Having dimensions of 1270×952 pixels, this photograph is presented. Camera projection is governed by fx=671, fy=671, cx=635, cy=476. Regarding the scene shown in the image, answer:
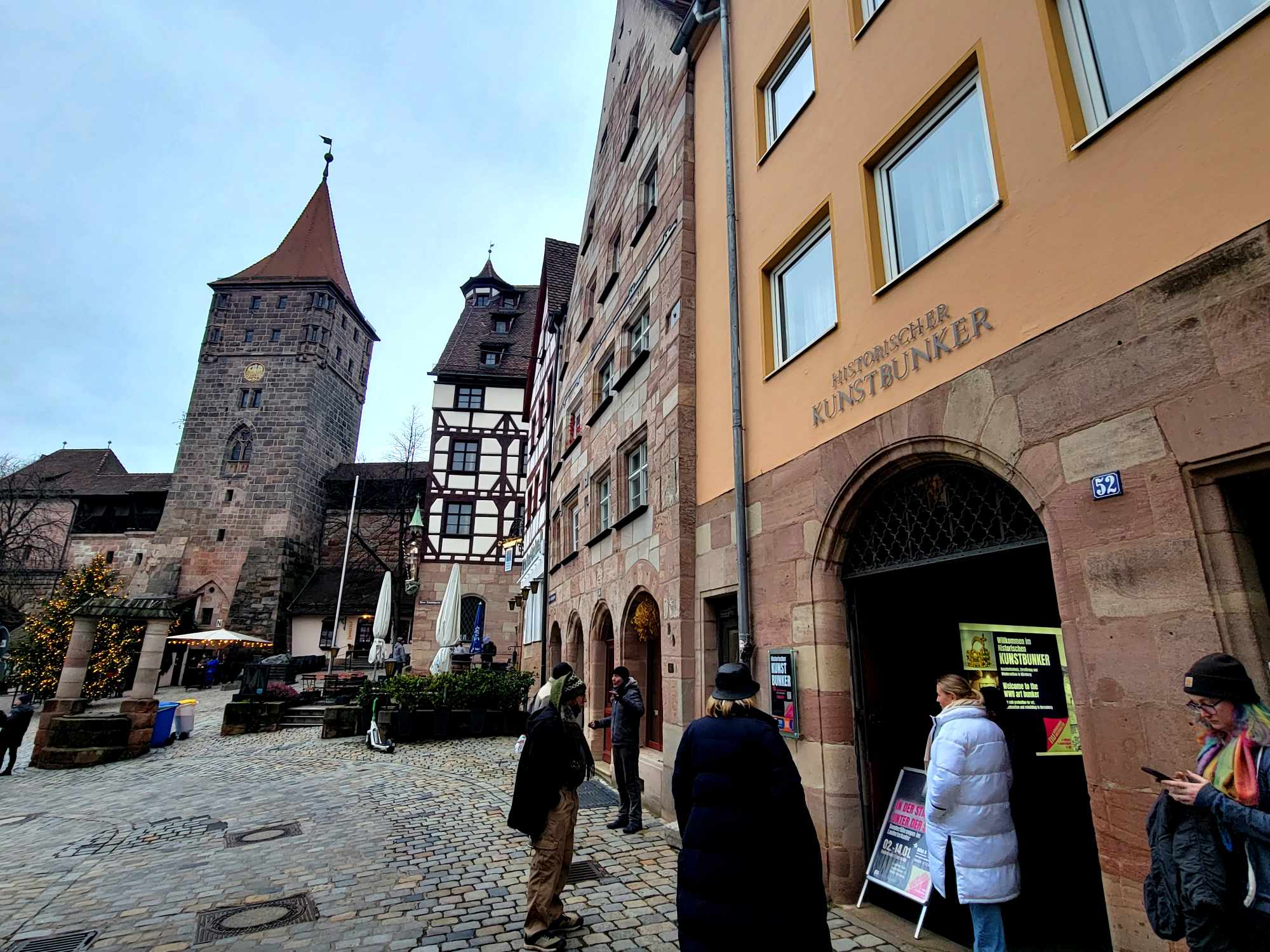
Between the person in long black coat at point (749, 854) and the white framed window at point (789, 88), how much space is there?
654cm

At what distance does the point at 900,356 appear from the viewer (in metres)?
5.19

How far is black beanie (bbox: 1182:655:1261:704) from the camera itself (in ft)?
7.61

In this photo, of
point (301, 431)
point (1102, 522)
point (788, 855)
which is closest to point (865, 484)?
point (1102, 522)

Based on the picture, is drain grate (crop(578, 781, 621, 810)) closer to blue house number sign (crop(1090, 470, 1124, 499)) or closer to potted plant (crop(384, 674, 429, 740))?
potted plant (crop(384, 674, 429, 740))

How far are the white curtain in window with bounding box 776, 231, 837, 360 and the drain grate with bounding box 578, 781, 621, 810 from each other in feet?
19.8

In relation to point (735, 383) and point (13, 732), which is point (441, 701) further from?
point (735, 383)

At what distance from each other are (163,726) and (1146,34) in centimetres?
1885

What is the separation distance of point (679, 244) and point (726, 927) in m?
8.41

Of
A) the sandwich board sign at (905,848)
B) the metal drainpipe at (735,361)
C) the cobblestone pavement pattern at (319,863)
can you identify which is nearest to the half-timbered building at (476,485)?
the cobblestone pavement pattern at (319,863)

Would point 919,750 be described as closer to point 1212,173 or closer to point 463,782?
point 1212,173

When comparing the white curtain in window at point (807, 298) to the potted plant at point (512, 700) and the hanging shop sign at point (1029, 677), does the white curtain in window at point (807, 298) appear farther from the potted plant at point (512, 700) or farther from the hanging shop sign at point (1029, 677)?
the potted plant at point (512, 700)

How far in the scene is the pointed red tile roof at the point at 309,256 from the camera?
46219mm

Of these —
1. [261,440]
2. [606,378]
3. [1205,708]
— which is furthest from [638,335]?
[261,440]

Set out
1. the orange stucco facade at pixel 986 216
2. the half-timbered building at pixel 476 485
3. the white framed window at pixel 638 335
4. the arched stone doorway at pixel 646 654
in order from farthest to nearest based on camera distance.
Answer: the half-timbered building at pixel 476 485, the white framed window at pixel 638 335, the arched stone doorway at pixel 646 654, the orange stucco facade at pixel 986 216
